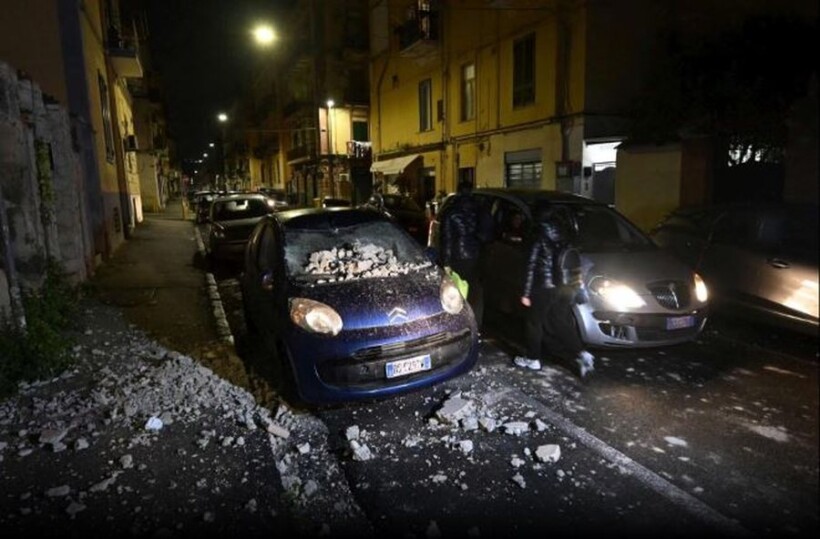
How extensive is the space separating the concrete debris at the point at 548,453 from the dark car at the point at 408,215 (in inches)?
421

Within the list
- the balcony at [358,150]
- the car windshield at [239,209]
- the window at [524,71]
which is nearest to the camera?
the car windshield at [239,209]

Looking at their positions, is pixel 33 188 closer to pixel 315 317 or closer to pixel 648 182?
pixel 315 317

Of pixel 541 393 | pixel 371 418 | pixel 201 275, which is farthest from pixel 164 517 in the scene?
pixel 201 275

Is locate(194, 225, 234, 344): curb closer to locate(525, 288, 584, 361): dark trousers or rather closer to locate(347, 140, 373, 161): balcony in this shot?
locate(525, 288, 584, 361): dark trousers

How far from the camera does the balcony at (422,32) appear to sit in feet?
72.6

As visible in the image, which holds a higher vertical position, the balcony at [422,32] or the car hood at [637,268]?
the balcony at [422,32]

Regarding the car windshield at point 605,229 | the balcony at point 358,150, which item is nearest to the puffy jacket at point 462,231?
the car windshield at point 605,229

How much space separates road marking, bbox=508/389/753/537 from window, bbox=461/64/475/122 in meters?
18.0

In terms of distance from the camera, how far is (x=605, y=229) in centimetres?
671

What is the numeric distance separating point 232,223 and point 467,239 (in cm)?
687

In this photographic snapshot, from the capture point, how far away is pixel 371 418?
4.55 metres

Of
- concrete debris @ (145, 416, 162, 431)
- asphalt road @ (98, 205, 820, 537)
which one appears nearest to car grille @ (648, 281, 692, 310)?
asphalt road @ (98, 205, 820, 537)

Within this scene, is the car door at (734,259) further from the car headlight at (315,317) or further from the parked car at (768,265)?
the car headlight at (315,317)

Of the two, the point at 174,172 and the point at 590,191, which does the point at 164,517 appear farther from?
the point at 174,172
